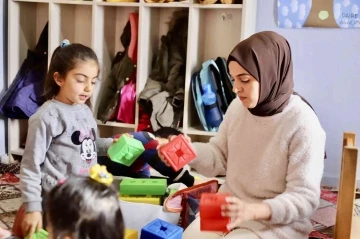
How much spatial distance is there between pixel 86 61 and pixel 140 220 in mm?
587

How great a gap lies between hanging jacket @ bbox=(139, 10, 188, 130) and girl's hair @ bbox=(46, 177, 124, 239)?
5.46 ft

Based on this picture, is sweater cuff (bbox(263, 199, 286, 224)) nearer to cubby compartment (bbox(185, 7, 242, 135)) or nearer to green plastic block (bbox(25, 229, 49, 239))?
green plastic block (bbox(25, 229, 49, 239))

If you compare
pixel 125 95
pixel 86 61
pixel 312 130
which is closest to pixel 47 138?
pixel 86 61

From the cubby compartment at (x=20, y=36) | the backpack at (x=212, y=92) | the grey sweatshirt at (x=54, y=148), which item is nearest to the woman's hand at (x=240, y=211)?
the grey sweatshirt at (x=54, y=148)

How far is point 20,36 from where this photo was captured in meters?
2.97

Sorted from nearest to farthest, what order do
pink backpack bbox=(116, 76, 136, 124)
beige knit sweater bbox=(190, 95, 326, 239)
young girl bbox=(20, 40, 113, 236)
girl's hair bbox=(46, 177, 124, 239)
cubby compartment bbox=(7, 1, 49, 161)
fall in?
1. girl's hair bbox=(46, 177, 124, 239)
2. beige knit sweater bbox=(190, 95, 326, 239)
3. young girl bbox=(20, 40, 113, 236)
4. pink backpack bbox=(116, 76, 136, 124)
5. cubby compartment bbox=(7, 1, 49, 161)

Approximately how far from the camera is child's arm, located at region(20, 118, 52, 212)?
4.88ft

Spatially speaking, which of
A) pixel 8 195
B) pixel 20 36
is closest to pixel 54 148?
pixel 8 195

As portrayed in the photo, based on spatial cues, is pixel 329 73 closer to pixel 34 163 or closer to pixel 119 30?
pixel 119 30

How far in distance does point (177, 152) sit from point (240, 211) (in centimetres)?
34

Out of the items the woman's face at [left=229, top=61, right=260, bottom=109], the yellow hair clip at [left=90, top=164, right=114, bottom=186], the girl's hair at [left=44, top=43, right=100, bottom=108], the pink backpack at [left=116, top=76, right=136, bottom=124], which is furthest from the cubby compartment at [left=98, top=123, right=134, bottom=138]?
the yellow hair clip at [left=90, top=164, right=114, bottom=186]

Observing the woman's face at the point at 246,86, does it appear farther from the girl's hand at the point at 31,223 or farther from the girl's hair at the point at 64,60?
the girl's hand at the point at 31,223

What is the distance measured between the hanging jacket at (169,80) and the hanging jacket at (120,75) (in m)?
0.12

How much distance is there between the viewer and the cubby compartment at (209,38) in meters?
2.68
